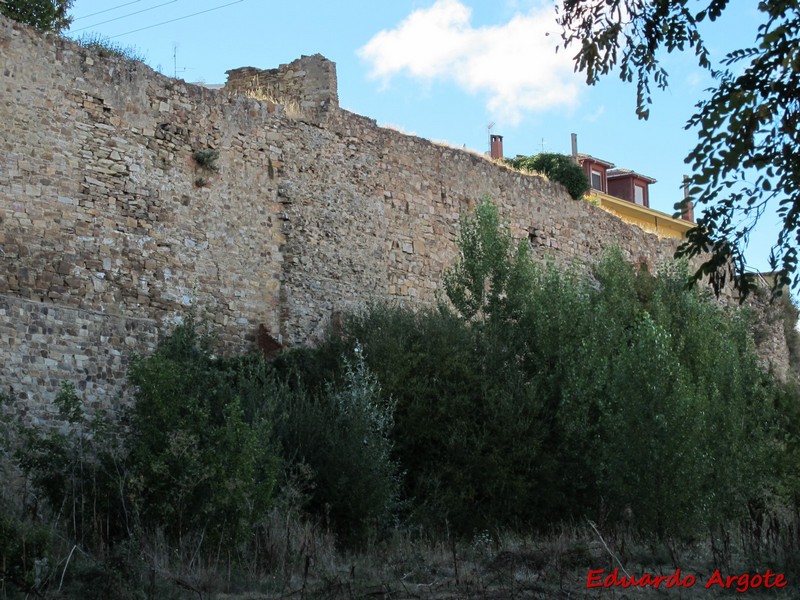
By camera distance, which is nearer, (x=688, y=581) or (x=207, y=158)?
(x=688, y=581)

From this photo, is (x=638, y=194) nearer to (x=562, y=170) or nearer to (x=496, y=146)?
(x=496, y=146)

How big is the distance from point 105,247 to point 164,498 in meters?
6.07

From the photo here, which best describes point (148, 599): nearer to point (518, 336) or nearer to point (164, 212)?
point (164, 212)

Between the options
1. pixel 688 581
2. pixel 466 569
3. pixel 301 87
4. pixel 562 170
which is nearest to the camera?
pixel 688 581

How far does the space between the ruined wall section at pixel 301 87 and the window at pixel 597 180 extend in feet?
65.5

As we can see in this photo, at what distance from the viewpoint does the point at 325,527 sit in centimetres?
1617

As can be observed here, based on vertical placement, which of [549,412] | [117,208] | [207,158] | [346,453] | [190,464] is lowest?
[190,464]

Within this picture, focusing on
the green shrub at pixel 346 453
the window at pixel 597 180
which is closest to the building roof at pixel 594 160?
the window at pixel 597 180

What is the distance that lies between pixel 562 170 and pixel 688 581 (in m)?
17.8

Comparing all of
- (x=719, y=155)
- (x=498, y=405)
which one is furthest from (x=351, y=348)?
(x=719, y=155)

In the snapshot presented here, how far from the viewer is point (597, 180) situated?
4219 cm

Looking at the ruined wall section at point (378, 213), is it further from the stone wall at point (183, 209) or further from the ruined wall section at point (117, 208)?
the ruined wall section at point (117, 208)

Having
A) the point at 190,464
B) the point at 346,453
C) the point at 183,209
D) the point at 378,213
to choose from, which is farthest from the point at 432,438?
the point at 190,464

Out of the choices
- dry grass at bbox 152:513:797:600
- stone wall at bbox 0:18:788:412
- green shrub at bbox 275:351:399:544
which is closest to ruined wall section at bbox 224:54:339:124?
stone wall at bbox 0:18:788:412
